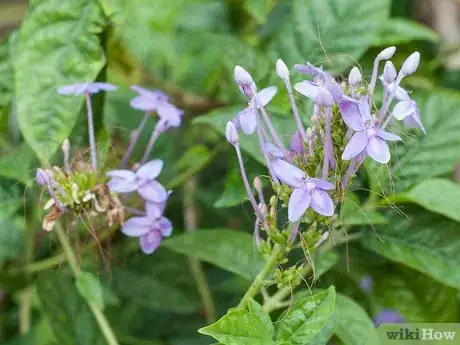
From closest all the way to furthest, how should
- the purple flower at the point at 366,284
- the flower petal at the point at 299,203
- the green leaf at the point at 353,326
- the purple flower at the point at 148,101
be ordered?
the flower petal at the point at 299,203 → the green leaf at the point at 353,326 → the purple flower at the point at 148,101 → the purple flower at the point at 366,284

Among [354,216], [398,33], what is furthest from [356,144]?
[398,33]

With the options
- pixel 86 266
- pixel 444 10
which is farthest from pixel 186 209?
pixel 444 10

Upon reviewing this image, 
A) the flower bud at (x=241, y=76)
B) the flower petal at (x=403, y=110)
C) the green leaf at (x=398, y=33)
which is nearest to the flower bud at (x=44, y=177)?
the flower bud at (x=241, y=76)

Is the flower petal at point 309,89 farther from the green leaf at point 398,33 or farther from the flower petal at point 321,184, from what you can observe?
the green leaf at point 398,33

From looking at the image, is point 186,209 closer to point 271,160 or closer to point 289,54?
point 289,54

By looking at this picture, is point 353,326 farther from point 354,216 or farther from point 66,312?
point 66,312

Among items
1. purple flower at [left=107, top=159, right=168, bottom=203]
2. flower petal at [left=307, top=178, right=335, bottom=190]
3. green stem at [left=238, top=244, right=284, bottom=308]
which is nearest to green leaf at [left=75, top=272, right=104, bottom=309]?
purple flower at [left=107, top=159, right=168, bottom=203]
